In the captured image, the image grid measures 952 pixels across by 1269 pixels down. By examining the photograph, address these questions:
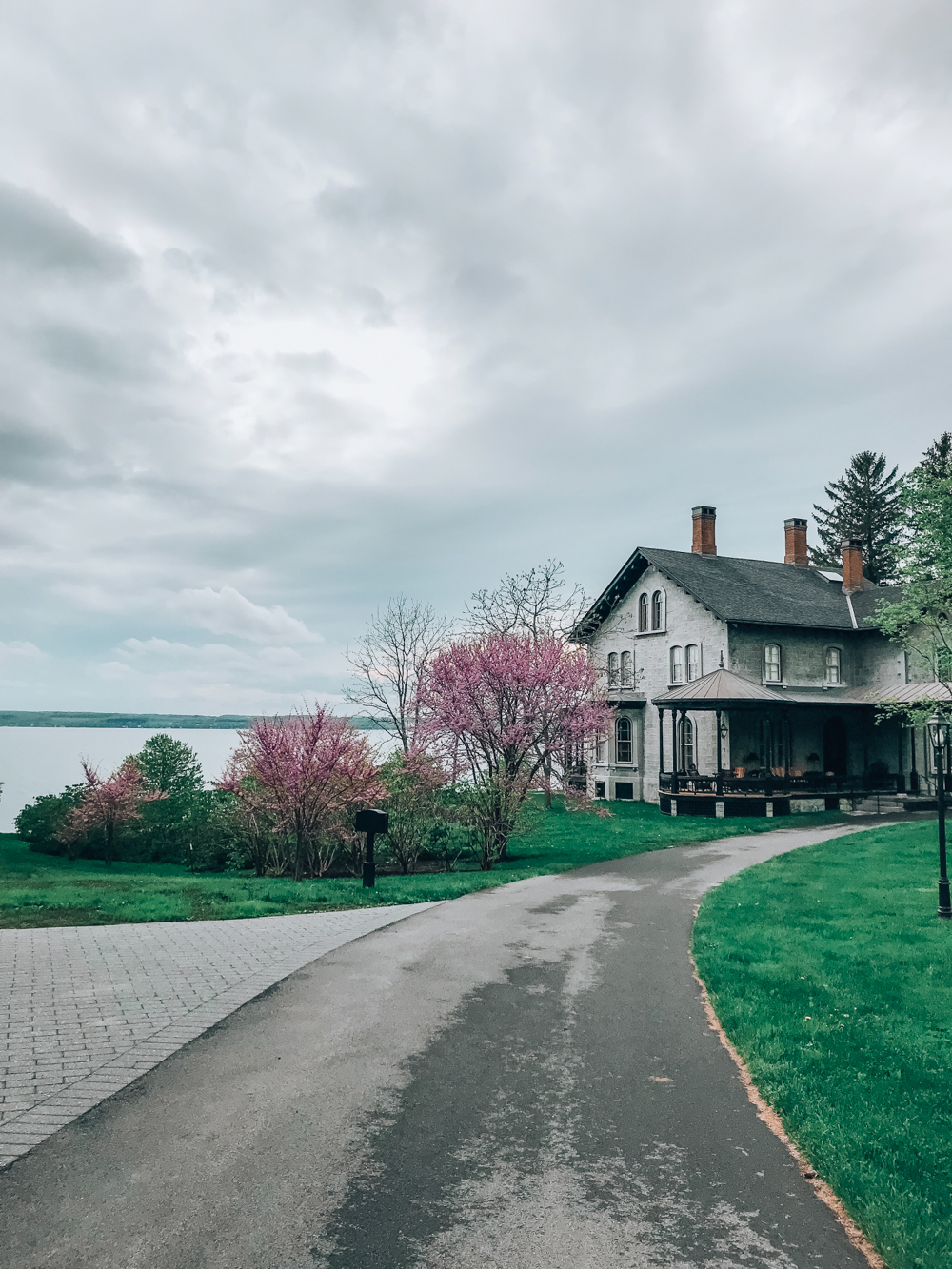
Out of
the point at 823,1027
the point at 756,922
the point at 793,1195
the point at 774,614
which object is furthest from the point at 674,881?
the point at 774,614

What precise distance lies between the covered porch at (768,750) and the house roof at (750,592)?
3.12 metres

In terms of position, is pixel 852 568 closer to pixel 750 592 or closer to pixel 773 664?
pixel 750 592

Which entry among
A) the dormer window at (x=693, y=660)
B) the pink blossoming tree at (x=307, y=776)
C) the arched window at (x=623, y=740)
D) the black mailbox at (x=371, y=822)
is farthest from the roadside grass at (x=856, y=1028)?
the arched window at (x=623, y=740)

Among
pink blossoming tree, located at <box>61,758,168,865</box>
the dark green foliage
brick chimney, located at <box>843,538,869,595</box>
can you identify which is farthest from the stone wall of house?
the dark green foliage

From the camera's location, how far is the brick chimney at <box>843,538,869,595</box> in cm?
4056

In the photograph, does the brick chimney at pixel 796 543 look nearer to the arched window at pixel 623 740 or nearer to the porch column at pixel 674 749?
the arched window at pixel 623 740

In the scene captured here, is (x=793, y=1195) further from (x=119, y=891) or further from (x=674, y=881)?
(x=119, y=891)

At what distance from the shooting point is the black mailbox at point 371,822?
15.4 metres

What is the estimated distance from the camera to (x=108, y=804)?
23203mm

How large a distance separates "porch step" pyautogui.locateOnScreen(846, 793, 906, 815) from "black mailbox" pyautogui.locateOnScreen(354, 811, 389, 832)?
78.2 feet

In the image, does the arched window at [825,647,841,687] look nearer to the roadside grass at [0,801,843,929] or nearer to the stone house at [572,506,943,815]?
the stone house at [572,506,943,815]

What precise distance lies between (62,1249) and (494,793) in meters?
16.0

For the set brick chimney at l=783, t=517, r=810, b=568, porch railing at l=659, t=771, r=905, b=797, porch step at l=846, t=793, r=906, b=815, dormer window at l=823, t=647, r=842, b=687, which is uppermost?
brick chimney at l=783, t=517, r=810, b=568

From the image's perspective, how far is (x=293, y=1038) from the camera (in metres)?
7.14
